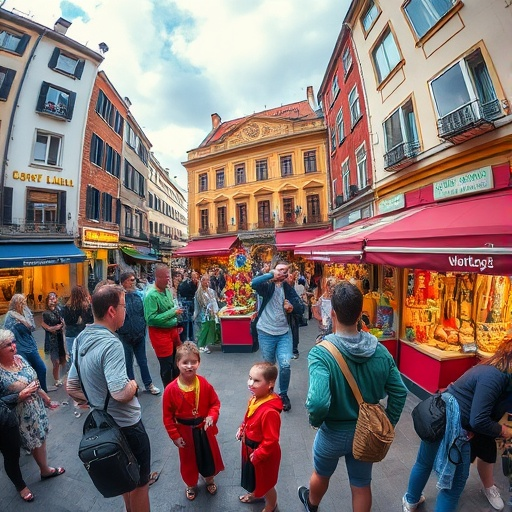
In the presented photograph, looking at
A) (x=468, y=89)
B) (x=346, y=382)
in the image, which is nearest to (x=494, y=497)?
(x=346, y=382)

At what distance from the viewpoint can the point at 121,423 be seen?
6.32 ft

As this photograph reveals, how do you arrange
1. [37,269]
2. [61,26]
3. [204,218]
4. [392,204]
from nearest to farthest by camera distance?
[392,204] < [37,269] < [61,26] < [204,218]

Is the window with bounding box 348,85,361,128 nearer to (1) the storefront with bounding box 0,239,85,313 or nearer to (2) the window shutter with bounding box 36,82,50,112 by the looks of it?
(1) the storefront with bounding box 0,239,85,313

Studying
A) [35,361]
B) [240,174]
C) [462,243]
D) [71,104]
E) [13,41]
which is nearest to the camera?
[462,243]

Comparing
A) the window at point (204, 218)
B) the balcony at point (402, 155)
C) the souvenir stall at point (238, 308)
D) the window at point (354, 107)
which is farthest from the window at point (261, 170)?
the souvenir stall at point (238, 308)

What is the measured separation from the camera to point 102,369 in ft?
6.07

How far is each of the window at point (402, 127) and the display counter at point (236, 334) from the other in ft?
20.7

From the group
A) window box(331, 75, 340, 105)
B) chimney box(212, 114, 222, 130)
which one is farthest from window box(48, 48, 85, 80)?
window box(331, 75, 340, 105)

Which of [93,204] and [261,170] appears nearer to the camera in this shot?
[93,204]

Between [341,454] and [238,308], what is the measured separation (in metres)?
4.93

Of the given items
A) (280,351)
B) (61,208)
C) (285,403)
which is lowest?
(285,403)

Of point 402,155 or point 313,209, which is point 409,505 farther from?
point 313,209

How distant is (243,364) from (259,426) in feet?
12.0

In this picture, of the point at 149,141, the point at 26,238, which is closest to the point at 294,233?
the point at 26,238
